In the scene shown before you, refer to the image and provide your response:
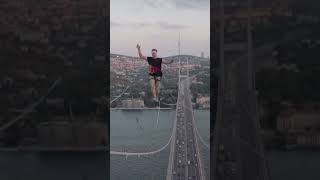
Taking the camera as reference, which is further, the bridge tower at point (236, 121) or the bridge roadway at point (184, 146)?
the bridge roadway at point (184, 146)

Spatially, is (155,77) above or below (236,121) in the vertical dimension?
above

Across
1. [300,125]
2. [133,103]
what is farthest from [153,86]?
[300,125]

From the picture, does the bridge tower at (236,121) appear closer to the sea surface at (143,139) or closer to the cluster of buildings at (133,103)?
the sea surface at (143,139)

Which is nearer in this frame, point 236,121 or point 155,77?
point 236,121

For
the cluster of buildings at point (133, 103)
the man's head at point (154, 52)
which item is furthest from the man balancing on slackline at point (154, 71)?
the cluster of buildings at point (133, 103)

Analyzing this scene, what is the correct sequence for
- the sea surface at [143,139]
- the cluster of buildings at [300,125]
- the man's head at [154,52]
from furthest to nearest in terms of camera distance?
the man's head at [154,52] → the sea surface at [143,139] → the cluster of buildings at [300,125]

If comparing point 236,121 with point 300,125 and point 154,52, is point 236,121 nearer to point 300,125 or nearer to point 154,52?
point 300,125

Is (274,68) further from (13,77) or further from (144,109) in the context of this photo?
(13,77)

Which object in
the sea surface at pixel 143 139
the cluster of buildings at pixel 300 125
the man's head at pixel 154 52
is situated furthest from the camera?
the man's head at pixel 154 52

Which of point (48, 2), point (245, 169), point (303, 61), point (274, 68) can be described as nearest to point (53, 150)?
point (48, 2)
